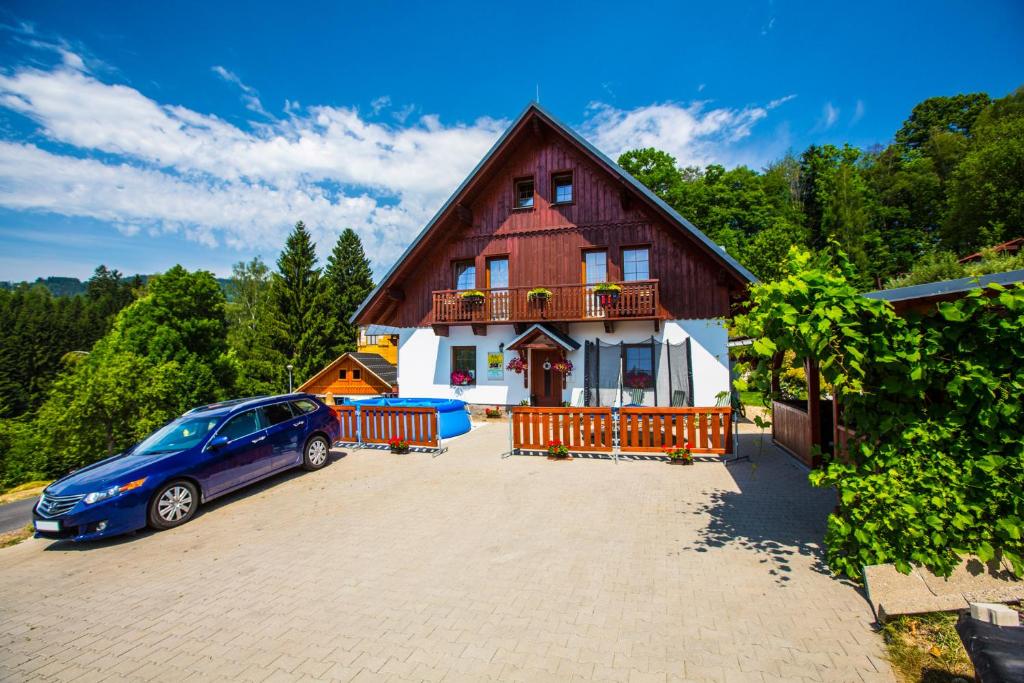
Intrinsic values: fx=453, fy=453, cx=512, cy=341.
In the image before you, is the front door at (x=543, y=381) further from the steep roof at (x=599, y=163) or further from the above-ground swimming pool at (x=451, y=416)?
the steep roof at (x=599, y=163)

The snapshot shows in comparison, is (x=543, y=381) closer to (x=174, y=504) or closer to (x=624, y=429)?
(x=624, y=429)

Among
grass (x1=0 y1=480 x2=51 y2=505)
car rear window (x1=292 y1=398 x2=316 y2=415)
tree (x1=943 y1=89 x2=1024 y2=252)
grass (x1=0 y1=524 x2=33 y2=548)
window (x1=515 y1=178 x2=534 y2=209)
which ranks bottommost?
grass (x1=0 y1=480 x2=51 y2=505)

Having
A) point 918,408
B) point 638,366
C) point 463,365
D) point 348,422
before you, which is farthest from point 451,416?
point 918,408

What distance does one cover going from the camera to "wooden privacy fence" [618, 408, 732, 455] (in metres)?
9.02

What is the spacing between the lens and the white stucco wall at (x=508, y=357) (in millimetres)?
14797

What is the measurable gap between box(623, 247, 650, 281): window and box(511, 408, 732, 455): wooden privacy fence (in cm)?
731

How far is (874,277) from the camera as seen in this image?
33625 millimetres

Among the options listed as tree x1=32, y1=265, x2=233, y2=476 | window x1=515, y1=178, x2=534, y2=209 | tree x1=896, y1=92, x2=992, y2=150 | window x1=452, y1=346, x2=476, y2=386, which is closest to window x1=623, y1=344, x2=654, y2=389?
window x1=452, y1=346, x2=476, y2=386

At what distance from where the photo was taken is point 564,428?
976 centimetres

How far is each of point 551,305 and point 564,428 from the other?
6.74 m

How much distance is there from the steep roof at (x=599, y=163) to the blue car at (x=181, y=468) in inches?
357

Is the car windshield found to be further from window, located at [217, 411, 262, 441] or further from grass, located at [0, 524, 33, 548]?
grass, located at [0, 524, 33, 548]

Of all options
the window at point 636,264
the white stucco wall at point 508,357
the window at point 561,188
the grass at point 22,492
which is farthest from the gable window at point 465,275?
the grass at point 22,492

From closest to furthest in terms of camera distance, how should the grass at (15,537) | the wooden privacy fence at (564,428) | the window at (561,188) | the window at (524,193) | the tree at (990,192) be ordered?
the grass at (15,537) < the wooden privacy fence at (564,428) < the window at (561,188) < the window at (524,193) < the tree at (990,192)
